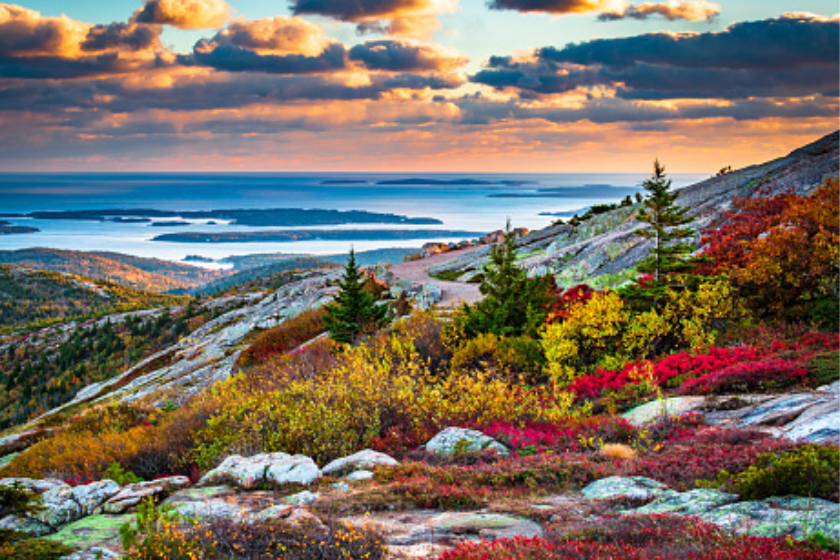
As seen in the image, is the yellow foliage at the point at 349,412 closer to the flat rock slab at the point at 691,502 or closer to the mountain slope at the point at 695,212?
the flat rock slab at the point at 691,502

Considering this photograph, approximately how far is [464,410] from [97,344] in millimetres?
170502

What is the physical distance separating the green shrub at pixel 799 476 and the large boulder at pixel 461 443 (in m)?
5.38

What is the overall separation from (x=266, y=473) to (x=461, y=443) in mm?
4470

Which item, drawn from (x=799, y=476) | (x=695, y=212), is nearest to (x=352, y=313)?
(x=695, y=212)

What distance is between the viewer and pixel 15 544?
24.1 feet

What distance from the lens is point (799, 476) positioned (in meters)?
7.87

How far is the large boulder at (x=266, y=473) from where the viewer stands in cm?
1068

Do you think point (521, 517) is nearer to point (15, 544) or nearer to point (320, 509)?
point (320, 509)

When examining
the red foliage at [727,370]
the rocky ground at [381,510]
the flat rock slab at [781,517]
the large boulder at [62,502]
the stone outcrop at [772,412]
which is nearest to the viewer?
the flat rock slab at [781,517]

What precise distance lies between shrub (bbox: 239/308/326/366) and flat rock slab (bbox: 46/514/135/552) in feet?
80.9

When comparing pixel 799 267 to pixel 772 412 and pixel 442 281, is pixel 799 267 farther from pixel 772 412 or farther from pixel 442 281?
pixel 442 281

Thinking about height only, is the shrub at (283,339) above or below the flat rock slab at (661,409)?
below

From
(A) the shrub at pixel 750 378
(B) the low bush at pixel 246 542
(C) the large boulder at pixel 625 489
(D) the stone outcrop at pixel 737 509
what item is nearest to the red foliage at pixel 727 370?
(A) the shrub at pixel 750 378

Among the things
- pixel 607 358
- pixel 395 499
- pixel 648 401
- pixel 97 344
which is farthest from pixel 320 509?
pixel 97 344
